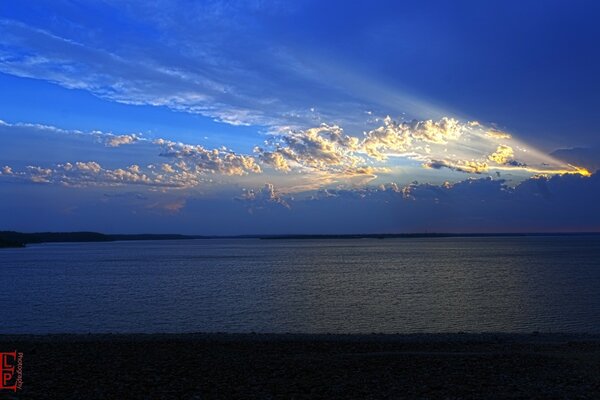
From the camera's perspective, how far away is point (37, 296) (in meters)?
50.3

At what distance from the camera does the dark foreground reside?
1357 cm

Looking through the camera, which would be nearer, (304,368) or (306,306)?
(304,368)

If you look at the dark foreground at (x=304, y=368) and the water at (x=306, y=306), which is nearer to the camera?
the dark foreground at (x=304, y=368)

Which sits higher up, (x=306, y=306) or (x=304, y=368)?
(x=304, y=368)

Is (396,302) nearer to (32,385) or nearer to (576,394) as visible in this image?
(576,394)

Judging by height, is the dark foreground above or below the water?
above

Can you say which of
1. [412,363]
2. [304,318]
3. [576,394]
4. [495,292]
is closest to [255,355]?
[412,363]

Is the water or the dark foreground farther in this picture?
the water

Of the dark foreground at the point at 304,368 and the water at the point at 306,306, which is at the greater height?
the dark foreground at the point at 304,368

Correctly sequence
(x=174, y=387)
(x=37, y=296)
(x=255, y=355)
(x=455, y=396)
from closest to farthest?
(x=455, y=396)
(x=174, y=387)
(x=255, y=355)
(x=37, y=296)

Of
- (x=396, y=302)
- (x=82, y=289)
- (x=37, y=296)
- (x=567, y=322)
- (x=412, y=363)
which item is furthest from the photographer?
(x=82, y=289)

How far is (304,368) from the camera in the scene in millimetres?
17016

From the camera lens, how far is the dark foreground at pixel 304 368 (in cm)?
1357

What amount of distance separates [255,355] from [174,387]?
20.2 feet
